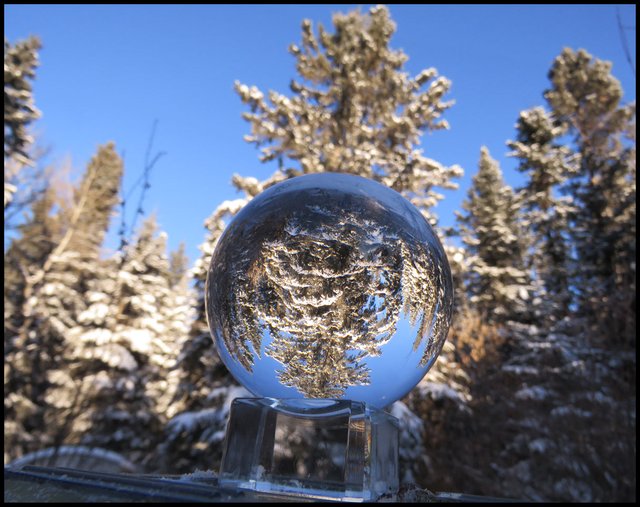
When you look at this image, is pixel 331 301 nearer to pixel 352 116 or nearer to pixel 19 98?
pixel 352 116

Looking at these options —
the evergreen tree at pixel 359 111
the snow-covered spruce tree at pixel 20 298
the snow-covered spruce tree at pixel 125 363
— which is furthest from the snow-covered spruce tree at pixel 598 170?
the snow-covered spruce tree at pixel 20 298

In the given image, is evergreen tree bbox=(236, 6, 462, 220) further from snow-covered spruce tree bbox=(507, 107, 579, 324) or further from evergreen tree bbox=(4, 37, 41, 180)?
evergreen tree bbox=(4, 37, 41, 180)

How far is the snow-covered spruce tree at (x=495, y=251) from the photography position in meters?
17.4

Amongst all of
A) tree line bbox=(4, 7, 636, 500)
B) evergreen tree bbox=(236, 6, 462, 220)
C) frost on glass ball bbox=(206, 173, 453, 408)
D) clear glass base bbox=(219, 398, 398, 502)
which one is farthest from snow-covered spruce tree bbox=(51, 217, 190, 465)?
clear glass base bbox=(219, 398, 398, 502)

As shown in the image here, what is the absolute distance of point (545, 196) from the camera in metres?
18.9

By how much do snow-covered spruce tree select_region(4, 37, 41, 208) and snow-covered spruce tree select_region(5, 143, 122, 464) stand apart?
216 cm

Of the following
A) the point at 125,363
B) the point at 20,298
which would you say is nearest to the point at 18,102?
the point at 20,298

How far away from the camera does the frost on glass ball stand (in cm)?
135

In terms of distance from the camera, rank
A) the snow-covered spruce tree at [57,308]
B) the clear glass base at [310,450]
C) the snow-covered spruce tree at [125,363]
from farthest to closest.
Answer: the snow-covered spruce tree at [57,308]
the snow-covered spruce tree at [125,363]
the clear glass base at [310,450]

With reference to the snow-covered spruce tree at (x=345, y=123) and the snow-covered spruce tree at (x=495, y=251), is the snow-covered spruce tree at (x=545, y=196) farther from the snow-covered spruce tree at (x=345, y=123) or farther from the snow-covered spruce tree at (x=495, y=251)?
the snow-covered spruce tree at (x=345, y=123)

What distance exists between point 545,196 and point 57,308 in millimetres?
20763

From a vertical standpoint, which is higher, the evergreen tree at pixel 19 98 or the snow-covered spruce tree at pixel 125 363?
the evergreen tree at pixel 19 98

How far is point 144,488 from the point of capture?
0.88 metres

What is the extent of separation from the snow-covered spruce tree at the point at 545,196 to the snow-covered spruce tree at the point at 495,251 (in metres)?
0.66
